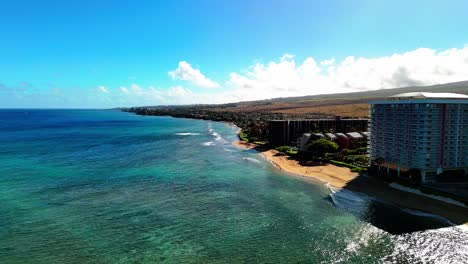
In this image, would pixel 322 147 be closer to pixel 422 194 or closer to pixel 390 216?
pixel 422 194

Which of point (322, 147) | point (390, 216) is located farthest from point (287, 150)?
point (390, 216)

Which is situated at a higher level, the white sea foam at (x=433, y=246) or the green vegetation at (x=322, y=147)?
the green vegetation at (x=322, y=147)

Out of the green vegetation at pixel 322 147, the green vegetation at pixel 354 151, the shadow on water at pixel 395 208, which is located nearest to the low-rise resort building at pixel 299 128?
the green vegetation at pixel 322 147

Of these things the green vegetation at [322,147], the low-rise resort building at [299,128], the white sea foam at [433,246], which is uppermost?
the low-rise resort building at [299,128]

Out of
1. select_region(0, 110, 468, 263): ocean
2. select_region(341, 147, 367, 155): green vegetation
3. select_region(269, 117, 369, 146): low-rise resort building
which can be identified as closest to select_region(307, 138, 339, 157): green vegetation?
select_region(341, 147, 367, 155): green vegetation

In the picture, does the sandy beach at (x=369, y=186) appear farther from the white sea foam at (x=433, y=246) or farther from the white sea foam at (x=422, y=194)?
the white sea foam at (x=433, y=246)
